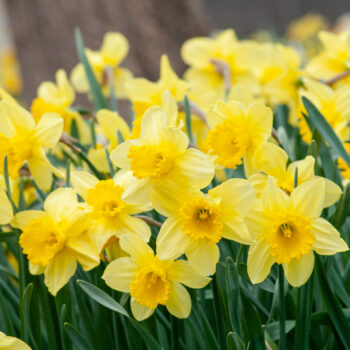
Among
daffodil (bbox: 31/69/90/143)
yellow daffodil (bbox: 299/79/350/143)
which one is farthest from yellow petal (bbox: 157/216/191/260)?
daffodil (bbox: 31/69/90/143)

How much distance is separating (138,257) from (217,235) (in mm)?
143

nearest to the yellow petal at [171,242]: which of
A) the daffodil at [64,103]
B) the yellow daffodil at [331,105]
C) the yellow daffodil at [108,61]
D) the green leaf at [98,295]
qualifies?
the green leaf at [98,295]

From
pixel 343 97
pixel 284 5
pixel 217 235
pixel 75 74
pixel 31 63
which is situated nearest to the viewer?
pixel 217 235

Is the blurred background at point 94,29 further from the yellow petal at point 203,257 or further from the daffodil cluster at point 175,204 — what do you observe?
→ the yellow petal at point 203,257

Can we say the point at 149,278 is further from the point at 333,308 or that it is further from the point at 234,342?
the point at 333,308

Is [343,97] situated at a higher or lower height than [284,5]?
lower

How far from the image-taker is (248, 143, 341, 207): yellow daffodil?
77 cm

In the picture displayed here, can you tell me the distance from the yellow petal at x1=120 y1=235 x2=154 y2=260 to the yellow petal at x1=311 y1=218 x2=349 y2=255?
247 millimetres

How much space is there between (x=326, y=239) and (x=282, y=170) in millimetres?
127

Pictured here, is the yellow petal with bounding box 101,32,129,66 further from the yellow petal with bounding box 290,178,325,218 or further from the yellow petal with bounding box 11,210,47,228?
the yellow petal with bounding box 290,178,325,218

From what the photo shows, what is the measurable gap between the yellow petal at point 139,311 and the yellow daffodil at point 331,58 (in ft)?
2.76

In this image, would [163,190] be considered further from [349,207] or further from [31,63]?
[31,63]

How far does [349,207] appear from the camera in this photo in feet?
2.71

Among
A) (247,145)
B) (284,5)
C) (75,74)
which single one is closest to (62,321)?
(247,145)
